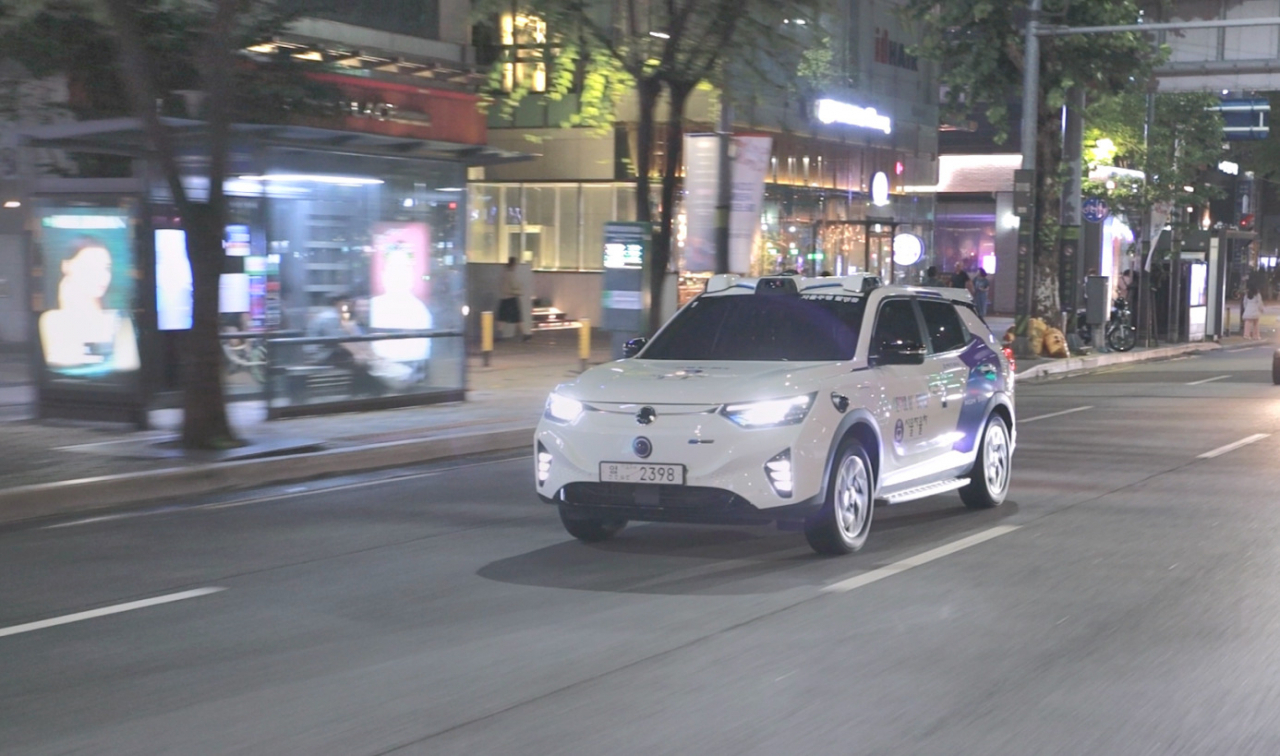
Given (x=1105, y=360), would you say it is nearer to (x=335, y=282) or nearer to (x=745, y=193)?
(x=745, y=193)

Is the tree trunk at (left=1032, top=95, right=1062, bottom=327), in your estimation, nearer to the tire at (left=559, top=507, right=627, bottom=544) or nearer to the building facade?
the building facade

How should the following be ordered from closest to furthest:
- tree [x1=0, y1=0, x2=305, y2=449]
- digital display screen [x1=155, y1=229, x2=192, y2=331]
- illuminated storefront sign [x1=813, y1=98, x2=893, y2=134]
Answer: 1. tree [x1=0, y1=0, x2=305, y2=449]
2. digital display screen [x1=155, y1=229, x2=192, y2=331]
3. illuminated storefront sign [x1=813, y1=98, x2=893, y2=134]

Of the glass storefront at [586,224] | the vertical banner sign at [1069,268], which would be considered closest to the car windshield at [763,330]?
the vertical banner sign at [1069,268]

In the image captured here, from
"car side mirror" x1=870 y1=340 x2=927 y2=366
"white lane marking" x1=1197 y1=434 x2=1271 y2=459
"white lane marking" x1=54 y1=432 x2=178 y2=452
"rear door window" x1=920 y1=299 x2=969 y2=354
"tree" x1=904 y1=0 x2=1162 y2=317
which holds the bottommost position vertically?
"white lane marking" x1=1197 y1=434 x2=1271 y2=459

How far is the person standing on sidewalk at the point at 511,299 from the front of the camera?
3338cm

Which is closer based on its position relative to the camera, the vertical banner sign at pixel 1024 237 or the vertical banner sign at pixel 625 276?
the vertical banner sign at pixel 625 276

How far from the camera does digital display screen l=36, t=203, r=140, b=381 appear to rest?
16938 millimetres

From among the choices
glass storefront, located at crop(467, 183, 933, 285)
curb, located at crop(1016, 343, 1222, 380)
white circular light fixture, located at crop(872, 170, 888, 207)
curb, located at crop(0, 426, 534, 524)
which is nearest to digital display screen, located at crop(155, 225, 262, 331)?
curb, located at crop(0, 426, 534, 524)

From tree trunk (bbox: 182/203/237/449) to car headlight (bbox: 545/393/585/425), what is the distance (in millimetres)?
6024

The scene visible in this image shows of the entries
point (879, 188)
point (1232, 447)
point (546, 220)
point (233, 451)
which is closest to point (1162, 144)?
point (879, 188)

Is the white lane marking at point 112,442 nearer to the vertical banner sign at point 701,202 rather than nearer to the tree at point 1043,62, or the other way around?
the vertical banner sign at point 701,202

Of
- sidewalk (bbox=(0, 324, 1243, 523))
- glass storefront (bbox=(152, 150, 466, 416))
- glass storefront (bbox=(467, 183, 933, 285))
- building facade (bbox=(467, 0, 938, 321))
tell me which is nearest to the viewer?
sidewalk (bbox=(0, 324, 1243, 523))

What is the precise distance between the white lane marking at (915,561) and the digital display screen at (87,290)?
9.97 metres

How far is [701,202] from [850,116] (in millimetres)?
24233
